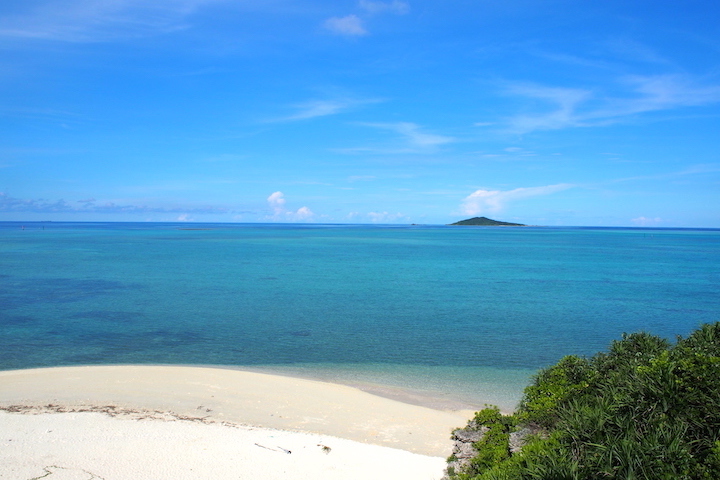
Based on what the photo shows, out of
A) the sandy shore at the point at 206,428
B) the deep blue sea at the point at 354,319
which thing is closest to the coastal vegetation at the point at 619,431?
the sandy shore at the point at 206,428

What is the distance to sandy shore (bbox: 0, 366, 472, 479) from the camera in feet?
35.6

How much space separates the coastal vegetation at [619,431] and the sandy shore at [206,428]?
9.72 feet

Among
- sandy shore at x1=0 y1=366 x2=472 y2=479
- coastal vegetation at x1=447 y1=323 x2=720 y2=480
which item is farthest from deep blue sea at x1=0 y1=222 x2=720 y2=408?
coastal vegetation at x1=447 y1=323 x2=720 y2=480

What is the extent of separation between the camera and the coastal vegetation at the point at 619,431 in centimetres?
602

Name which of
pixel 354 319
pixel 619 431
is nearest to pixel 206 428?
pixel 619 431

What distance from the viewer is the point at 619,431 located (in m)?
6.77

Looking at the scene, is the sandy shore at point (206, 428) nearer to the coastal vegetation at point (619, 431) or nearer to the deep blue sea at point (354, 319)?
the deep blue sea at point (354, 319)

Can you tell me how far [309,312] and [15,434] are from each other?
20433 millimetres

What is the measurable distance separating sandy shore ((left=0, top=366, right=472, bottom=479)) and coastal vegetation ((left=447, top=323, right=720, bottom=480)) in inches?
117

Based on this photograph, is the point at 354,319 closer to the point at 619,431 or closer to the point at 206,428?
the point at 206,428

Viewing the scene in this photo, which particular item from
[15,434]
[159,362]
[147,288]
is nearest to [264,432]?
[15,434]

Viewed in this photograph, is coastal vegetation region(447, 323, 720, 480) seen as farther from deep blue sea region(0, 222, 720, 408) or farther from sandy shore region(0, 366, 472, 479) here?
deep blue sea region(0, 222, 720, 408)

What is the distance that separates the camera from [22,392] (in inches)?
633

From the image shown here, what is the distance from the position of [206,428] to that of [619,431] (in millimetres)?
10351
